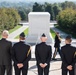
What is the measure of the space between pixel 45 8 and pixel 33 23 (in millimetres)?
45948

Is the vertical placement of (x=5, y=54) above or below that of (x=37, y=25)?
above

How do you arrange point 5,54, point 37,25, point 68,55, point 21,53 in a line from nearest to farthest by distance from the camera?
point 68,55 → point 21,53 → point 5,54 → point 37,25

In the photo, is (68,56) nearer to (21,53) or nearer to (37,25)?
(21,53)

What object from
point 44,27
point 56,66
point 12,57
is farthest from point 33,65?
point 44,27

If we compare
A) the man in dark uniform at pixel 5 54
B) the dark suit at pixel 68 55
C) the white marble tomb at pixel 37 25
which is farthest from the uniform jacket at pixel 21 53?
the white marble tomb at pixel 37 25

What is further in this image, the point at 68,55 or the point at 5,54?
the point at 5,54

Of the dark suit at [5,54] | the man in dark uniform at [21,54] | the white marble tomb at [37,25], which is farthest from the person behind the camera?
the white marble tomb at [37,25]

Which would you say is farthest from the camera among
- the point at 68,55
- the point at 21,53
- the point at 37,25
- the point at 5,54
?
the point at 37,25

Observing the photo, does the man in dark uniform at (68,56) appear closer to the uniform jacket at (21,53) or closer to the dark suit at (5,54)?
the uniform jacket at (21,53)

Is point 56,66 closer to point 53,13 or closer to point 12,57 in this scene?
point 12,57

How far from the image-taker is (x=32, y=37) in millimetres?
18047

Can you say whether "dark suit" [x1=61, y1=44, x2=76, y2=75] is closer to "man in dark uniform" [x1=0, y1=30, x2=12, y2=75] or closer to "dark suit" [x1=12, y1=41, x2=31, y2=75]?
"dark suit" [x1=12, y1=41, x2=31, y2=75]

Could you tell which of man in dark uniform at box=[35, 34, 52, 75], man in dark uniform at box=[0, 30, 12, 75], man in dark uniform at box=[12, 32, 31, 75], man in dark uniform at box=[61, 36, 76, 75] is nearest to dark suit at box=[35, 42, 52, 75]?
man in dark uniform at box=[35, 34, 52, 75]

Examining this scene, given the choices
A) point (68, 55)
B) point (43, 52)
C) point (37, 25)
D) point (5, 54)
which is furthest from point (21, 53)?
point (37, 25)
